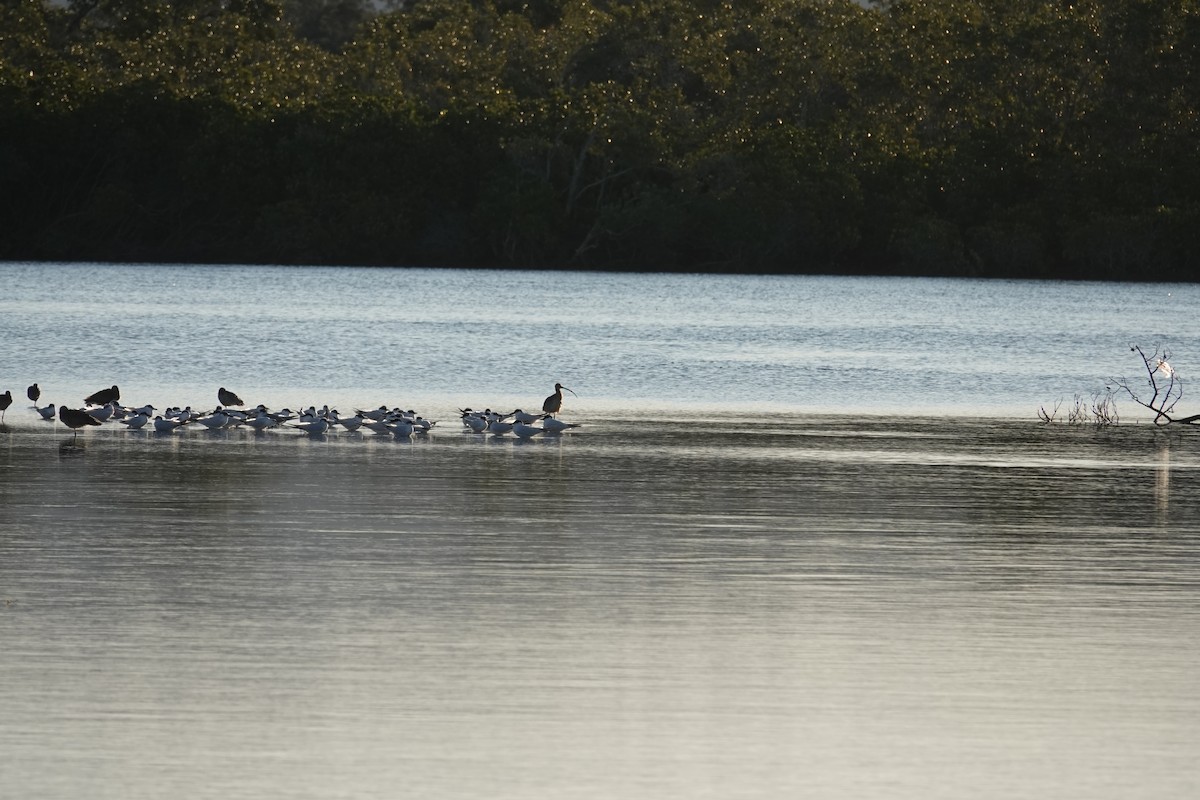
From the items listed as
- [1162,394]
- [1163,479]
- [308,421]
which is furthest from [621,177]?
[1163,479]

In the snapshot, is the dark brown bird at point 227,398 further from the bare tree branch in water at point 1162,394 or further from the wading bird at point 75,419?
the bare tree branch in water at point 1162,394

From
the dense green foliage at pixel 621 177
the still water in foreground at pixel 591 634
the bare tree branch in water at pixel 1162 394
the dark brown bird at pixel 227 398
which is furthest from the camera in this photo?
the dense green foliage at pixel 621 177

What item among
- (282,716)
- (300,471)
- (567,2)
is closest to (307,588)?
(282,716)

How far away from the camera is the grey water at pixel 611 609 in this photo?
24.8ft

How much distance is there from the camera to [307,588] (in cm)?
1080

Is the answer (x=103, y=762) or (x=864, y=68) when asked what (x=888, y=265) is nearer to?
(x=864, y=68)

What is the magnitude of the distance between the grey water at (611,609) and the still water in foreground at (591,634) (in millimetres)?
27

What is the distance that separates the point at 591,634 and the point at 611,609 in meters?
0.68

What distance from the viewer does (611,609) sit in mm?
10383

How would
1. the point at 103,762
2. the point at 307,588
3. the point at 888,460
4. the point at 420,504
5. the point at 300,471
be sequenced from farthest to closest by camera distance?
the point at 888,460 < the point at 300,471 < the point at 420,504 < the point at 307,588 < the point at 103,762

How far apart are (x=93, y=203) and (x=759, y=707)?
81.3 meters

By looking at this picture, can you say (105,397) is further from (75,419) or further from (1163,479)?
(1163,479)

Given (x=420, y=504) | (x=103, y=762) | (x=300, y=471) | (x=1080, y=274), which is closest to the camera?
(x=103, y=762)

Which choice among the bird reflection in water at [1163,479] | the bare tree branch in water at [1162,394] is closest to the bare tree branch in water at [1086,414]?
the bare tree branch in water at [1162,394]
